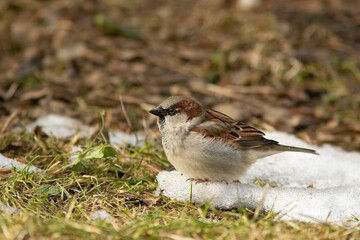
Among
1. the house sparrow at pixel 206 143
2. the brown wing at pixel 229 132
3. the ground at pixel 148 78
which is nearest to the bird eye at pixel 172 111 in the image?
the house sparrow at pixel 206 143

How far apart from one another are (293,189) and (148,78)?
3.16m

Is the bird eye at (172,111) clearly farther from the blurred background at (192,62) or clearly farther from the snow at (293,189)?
the blurred background at (192,62)

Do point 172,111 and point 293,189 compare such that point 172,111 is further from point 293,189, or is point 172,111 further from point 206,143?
point 293,189

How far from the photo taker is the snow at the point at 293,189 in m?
2.98

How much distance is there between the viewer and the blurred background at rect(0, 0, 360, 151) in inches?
205

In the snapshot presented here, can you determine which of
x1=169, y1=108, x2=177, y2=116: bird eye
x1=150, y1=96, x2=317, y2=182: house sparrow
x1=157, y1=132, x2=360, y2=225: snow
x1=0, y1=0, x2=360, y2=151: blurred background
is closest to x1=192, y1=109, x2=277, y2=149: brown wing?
x1=150, y1=96, x2=317, y2=182: house sparrow

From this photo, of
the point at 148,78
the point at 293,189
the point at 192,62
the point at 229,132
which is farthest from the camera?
the point at 192,62

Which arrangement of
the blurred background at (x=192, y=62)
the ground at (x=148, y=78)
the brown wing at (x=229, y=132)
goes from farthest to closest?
the blurred background at (x=192, y=62)
the brown wing at (x=229, y=132)
the ground at (x=148, y=78)

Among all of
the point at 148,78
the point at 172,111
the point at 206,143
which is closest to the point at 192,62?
the point at 148,78

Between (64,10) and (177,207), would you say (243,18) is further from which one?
(177,207)

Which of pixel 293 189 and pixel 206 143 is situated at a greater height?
pixel 206 143

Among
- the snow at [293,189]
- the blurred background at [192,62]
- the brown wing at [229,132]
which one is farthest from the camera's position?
the blurred background at [192,62]

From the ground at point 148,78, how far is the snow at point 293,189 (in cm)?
13

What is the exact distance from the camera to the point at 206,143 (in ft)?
10.7
